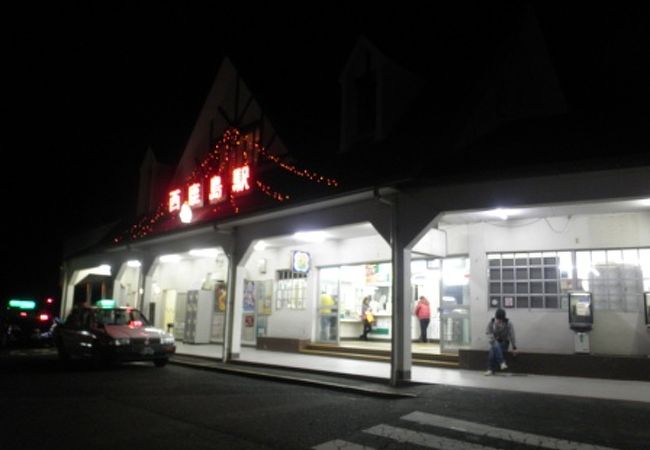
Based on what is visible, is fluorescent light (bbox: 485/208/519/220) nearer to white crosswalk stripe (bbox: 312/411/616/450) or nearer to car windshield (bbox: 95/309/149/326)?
white crosswalk stripe (bbox: 312/411/616/450)

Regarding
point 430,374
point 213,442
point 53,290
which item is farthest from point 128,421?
point 53,290

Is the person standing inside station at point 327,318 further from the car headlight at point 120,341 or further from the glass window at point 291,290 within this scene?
the car headlight at point 120,341

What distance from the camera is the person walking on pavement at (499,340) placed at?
38.3 feet

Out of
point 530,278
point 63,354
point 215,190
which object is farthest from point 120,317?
point 530,278

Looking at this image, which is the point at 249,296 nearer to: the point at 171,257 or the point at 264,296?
the point at 264,296

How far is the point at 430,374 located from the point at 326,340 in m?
6.08

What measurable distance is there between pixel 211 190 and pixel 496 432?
12347mm

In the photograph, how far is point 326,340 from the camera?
56.6ft

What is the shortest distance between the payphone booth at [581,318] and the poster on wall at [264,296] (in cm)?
1017

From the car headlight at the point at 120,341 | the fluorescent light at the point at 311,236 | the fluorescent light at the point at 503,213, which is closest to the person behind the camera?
the fluorescent light at the point at 503,213

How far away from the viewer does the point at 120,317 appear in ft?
49.5

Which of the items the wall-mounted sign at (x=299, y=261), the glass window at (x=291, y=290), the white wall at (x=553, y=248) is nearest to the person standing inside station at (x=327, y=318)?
the glass window at (x=291, y=290)

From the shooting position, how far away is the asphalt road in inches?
260

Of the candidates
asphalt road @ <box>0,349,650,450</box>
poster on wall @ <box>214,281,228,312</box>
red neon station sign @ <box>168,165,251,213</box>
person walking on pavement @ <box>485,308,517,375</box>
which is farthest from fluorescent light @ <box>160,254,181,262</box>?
person walking on pavement @ <box>485,308,517,375</box>
